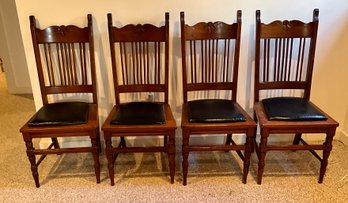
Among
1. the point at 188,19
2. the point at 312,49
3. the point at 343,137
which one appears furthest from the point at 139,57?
the point at 343,137

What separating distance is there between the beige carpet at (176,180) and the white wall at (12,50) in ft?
4.41

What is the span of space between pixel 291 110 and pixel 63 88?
1.61m

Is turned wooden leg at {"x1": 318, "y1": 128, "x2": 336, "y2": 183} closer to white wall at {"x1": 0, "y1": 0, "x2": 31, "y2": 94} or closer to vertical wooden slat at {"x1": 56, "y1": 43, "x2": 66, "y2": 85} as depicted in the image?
vertical wooden slat at {"x1": 56, "y1": 43, "x2": 66, "y2": 85}

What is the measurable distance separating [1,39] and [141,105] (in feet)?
7.71

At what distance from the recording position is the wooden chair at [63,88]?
6.29 ft

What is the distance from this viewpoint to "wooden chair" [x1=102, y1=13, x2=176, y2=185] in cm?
191

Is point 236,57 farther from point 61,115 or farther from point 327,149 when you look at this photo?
point 61,115

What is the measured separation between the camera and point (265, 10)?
2203mm

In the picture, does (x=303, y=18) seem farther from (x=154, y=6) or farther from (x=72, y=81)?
(x=72, y=81)

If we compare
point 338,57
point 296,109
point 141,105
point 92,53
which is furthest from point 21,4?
→ point 338,57

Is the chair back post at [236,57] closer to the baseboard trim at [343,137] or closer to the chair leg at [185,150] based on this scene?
the chair leg at [185,150]

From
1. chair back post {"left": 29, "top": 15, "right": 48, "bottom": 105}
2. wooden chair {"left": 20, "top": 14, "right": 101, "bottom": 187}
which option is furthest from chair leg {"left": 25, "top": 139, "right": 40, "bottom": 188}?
chair back post {"left": 29, "top": 15, "right": 48, "bottom": 105}

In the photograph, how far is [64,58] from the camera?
2189mm

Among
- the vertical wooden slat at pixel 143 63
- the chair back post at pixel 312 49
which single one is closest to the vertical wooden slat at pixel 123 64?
the vertical wooden slat at pixel 143 63
